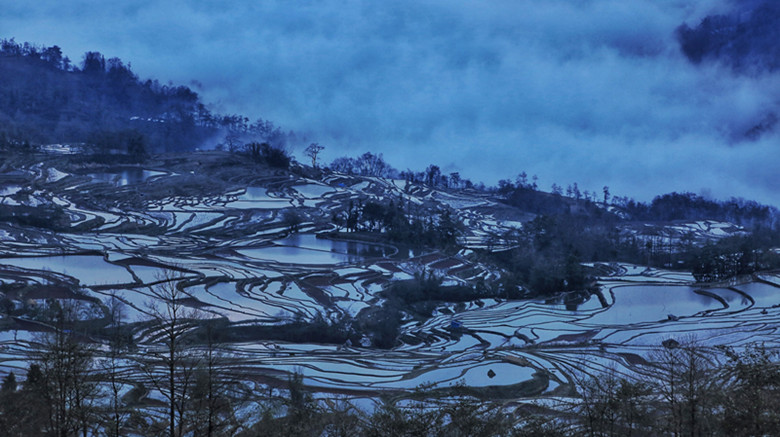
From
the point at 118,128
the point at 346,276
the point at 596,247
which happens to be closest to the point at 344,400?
the point at 346,276

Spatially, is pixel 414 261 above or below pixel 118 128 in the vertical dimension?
below

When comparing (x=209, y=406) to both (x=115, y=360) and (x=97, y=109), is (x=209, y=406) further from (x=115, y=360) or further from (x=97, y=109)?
(x=97, y=109)

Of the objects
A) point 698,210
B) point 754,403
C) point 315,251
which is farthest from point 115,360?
point 698,210

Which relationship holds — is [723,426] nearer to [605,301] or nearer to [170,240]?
[605,301]

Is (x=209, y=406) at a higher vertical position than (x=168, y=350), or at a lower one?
higher

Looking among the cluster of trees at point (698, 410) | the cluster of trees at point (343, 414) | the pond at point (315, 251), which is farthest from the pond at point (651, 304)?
the cluster of trees at point (698, 410)

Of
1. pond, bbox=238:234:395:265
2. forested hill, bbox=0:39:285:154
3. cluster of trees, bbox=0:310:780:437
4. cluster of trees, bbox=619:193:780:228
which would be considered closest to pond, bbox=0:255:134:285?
pond, bbox=238:234:395:265

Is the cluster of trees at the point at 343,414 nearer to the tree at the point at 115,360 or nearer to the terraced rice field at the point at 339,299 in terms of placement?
the tree at the point at 115,360

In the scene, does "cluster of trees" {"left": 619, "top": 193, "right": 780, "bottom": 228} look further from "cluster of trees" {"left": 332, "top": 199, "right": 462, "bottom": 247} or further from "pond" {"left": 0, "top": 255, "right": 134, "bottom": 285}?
"pond" {"left": 0, "top": 255, "right": 134, "bottom": 285}
